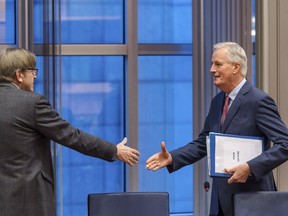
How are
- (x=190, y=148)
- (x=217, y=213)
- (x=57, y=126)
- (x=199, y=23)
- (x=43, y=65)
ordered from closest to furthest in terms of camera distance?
(x=57, y=126) → (x=217, y=213) → (x=190, y=148) → (x=43, y=65) → (x=199, y=23)

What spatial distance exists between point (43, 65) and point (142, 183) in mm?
1277

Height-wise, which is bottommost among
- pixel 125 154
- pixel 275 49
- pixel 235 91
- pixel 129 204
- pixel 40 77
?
pixel 129 204

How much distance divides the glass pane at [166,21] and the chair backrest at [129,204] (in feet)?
5.77

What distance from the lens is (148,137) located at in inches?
192

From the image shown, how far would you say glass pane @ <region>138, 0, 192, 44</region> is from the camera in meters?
4.88

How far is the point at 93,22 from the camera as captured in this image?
16.2 feet

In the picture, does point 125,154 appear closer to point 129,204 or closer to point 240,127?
point 129,204

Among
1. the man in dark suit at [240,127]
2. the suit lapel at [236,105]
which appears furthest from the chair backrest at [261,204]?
the suit lapel at [236,105]

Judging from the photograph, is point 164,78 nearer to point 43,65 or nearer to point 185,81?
point 185,81

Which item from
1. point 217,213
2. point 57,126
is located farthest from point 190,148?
point 57,126

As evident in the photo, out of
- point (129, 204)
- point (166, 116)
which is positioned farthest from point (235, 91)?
point (166, 116)

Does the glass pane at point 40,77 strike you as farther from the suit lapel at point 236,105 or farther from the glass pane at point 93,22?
the suit lapel at point 236,105

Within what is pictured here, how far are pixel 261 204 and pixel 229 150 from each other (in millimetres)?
351

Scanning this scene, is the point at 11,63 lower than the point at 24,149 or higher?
higher
